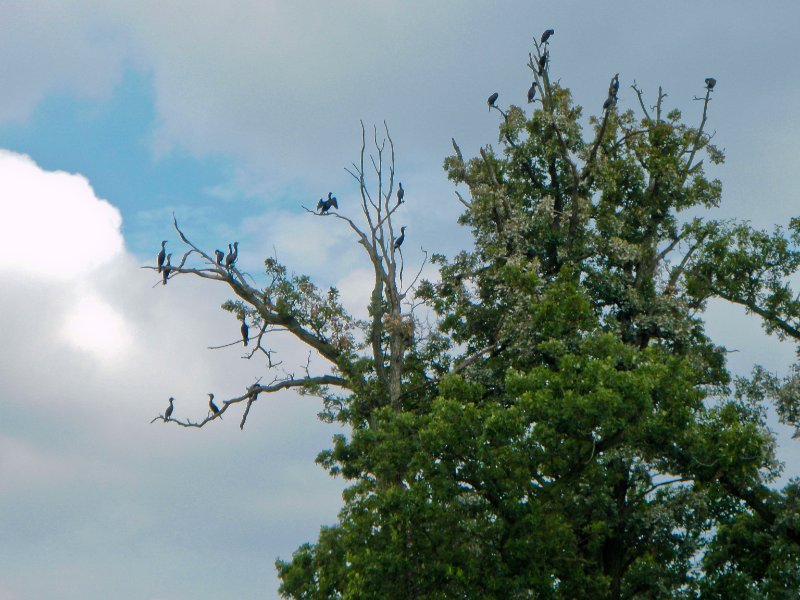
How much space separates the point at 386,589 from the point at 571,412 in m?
5.15

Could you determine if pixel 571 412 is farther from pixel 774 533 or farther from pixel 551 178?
pixel 551 178

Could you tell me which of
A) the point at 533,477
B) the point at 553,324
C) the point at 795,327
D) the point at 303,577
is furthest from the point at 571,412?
the point at 795,327

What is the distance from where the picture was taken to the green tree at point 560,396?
69.1ft

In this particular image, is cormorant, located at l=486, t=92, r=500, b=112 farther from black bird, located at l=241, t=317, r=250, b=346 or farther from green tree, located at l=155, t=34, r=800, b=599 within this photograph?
black bird, located at l=241, t=317, r=250, b=346

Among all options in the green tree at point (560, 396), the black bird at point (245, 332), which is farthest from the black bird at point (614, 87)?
the black bird at point (245, 332)

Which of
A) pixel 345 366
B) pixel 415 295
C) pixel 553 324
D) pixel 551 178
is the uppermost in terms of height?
pixel 551 178

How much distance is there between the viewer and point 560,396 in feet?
71.4

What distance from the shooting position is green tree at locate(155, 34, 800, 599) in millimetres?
21062

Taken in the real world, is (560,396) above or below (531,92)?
below

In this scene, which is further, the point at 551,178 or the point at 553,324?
the point at 551,178

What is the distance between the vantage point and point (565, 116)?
29375 millimetres

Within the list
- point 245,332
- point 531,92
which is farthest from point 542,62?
point 245,332

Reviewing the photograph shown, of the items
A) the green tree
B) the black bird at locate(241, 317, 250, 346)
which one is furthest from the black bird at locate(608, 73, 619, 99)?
the black bird at locate(241, 317, 250, 346)

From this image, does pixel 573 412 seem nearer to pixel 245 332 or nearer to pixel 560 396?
pixel 560 396
